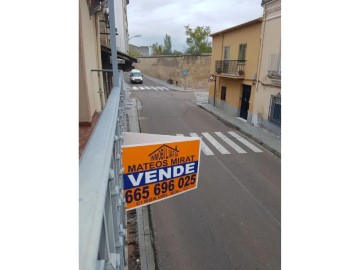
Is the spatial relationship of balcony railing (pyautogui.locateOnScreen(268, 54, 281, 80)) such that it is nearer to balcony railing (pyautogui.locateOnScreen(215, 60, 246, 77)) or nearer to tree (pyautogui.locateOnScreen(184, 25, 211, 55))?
balcony railing (pyautogui.locateOnScreen(215, 60, 246, 77))

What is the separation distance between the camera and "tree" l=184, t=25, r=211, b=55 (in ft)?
155

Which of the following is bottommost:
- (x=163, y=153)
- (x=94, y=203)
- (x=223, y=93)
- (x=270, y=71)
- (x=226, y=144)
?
(x=226, y=144)

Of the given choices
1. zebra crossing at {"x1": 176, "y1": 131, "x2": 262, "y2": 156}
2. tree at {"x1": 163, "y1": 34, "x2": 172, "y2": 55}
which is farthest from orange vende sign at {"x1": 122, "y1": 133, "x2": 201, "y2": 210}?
tree at {"x1": 163, "y1": 34, "x2": 172, "y2": 55}

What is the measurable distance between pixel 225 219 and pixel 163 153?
15.3ft

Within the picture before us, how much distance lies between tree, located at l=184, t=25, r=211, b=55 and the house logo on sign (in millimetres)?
47622

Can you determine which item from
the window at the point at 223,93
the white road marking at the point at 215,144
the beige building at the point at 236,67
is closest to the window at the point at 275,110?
the beige building at the point at 236,67

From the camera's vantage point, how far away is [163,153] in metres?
2.44

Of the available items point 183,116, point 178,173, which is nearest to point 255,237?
point 178,173

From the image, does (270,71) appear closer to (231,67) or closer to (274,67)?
(274,67)

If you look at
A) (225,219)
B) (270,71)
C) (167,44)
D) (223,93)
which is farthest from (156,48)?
(225,219)

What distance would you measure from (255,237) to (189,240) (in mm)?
1580

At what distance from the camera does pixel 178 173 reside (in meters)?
2.68

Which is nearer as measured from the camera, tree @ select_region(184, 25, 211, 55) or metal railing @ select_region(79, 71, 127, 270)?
metal railing @ select_region(79, 71, 127, 270)

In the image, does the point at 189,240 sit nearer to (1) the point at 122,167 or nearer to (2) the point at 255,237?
(2) the point at 255,237
